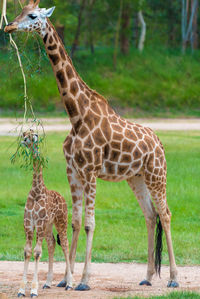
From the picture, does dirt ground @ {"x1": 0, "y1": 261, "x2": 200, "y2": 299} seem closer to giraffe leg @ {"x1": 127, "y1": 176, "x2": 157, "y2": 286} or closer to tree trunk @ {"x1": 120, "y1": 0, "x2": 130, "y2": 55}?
giraffe leg @ {"x1": 127, "y1": 176, "x2": 157, "y2": 286}

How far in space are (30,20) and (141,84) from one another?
2957cm

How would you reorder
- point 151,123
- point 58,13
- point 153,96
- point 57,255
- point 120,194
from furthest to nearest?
point 58,13 → point 153,96 → point 151,123 → point 120,194 → point 57,255

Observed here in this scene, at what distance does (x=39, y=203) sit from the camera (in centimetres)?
718

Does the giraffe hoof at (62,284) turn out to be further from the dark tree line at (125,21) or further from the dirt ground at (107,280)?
the dark tree line at (125,21)

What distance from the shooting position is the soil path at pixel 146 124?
27594 mm

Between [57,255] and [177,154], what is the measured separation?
1117 centimetres

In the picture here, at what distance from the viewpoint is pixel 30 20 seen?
7.20 m

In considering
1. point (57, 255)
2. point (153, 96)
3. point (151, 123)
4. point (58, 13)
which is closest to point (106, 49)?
point (58, 13)

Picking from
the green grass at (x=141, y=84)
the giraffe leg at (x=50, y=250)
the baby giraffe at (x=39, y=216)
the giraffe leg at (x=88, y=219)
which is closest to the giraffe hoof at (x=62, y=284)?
the baby giraffe at (x=39, y=216)

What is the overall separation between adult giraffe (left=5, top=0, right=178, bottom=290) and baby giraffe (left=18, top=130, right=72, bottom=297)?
0.51ft

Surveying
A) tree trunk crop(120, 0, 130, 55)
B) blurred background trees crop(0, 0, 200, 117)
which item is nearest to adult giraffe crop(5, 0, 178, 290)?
blurred background trees crop(0, 0, 200, 117)

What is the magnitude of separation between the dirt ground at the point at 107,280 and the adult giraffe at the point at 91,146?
21cm

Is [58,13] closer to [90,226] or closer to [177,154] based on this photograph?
[177,154]

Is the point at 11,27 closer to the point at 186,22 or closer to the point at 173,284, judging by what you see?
A: the point at 173,284
